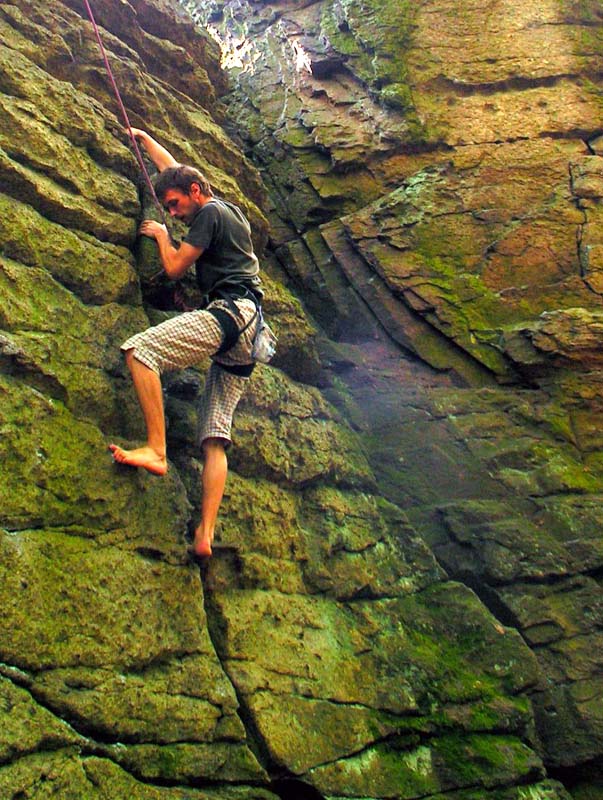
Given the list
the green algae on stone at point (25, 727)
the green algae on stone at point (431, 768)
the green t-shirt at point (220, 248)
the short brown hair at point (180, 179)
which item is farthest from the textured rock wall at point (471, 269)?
the green algae on stone at point (25, 727)

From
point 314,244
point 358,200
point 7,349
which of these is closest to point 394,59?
point 358,200

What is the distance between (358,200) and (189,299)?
474cm

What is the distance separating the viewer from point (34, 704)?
3535mm

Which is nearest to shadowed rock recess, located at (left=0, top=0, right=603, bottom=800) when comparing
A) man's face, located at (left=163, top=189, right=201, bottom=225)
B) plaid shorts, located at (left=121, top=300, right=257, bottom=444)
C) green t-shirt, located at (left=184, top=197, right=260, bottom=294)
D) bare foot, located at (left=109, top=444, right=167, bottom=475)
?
bare foot, located at (left=109, top=444, right=167, bottom=475)

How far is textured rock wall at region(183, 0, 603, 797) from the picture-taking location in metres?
6.79

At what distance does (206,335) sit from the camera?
497cm

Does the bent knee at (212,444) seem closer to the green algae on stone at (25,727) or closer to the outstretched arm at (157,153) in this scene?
the green algae on stone at (25,727)

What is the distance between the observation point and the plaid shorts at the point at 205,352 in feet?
15.7

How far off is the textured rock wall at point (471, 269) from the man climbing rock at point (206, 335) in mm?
3176

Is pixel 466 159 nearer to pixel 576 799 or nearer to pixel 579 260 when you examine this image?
pixel 579 260

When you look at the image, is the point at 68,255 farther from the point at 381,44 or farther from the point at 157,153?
the point at 381,44

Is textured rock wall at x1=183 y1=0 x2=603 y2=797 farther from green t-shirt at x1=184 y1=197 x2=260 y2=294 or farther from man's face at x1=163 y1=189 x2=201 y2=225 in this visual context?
A: man's face at x1=163 y1=189 x2=201 y2=225

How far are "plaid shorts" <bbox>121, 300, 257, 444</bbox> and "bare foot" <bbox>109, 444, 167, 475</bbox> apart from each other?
0.60m

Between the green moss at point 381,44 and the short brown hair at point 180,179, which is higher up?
the green moss at point 381,44
